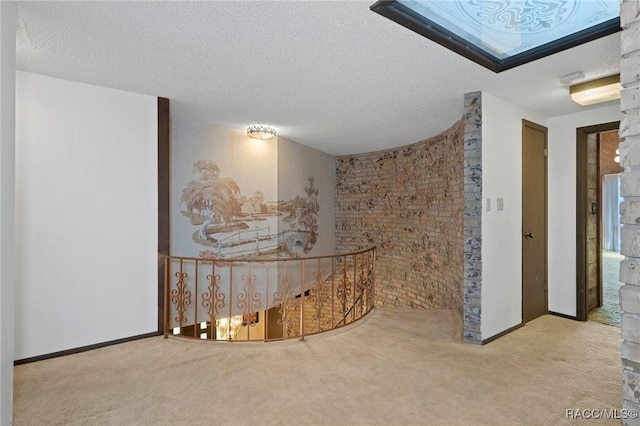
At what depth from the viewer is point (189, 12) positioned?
204cm

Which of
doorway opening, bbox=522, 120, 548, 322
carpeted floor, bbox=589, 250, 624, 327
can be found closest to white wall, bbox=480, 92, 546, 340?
doorway opening, bbox=522, 120, 548, 322

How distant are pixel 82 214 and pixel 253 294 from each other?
260cm

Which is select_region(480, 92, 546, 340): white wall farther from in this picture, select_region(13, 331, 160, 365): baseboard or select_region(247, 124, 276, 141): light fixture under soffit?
select_region(13, 331, 160, 365): baseboard

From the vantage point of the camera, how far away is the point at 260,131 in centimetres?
480

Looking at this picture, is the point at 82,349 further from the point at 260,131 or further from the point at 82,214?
the point at 260,131

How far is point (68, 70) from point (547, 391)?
4377mm

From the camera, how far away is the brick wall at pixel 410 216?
4695 mm

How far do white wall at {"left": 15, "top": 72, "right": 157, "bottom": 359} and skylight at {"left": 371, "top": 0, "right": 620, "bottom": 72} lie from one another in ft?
8.64

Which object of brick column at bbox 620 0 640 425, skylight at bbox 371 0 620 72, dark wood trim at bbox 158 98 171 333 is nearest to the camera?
brick column at bbox 620 0 640 425

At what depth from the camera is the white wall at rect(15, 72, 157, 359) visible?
287 cm

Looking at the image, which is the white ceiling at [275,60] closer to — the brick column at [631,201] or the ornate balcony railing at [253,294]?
the brick column at [631,201]

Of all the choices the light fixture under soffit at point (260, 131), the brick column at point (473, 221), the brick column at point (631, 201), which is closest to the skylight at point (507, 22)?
the brick column at point (631, 201)

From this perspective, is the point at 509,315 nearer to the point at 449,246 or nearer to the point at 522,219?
the point at 522,219

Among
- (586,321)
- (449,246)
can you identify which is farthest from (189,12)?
(586,321)
